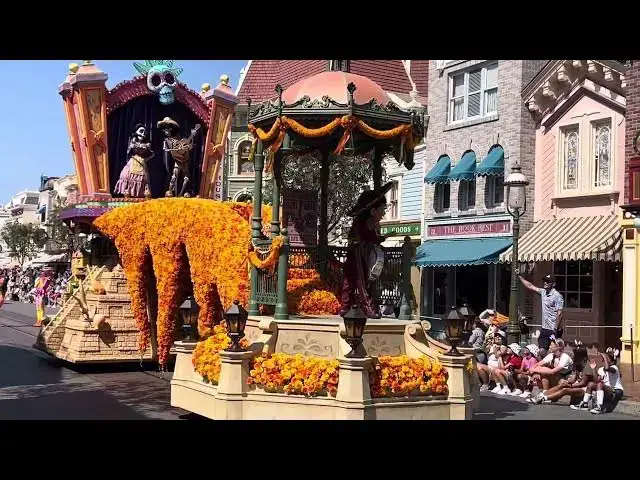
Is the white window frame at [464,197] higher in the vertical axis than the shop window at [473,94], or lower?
lower

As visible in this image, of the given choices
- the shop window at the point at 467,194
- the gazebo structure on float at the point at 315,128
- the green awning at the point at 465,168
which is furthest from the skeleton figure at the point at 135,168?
the shop window at the point at 467,194

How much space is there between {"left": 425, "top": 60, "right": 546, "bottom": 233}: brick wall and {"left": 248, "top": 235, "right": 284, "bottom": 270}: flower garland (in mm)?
14902

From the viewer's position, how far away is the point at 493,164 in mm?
24719

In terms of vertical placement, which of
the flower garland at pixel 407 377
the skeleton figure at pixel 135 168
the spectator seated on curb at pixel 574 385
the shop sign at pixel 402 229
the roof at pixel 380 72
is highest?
the roof at pixel 380 72

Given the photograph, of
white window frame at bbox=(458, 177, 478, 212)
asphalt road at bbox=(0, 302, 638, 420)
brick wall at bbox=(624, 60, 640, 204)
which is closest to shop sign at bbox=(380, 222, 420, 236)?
Result: white window frame at bbox=(458, 177, 478, 212)

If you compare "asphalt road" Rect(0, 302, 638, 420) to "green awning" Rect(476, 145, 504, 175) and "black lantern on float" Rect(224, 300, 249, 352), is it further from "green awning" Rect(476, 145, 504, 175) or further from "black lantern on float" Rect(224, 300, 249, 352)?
"green awning" Rect(476, 145, 504, 175)

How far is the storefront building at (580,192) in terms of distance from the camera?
68.7ft

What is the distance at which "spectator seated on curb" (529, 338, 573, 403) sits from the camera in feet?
42.8

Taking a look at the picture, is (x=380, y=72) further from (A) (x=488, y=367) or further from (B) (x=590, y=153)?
(A) (x=488, y=367)

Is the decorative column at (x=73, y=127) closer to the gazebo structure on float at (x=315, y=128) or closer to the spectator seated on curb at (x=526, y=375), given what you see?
the gazebo structure on float at (x=315, y=128)

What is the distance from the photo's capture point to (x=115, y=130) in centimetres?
1891

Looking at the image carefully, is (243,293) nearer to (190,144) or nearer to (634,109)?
(190,144)

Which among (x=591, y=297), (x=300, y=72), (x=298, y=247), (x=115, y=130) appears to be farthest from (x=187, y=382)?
(x=300, y=72)

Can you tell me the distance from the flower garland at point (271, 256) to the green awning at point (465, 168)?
51.4ft
